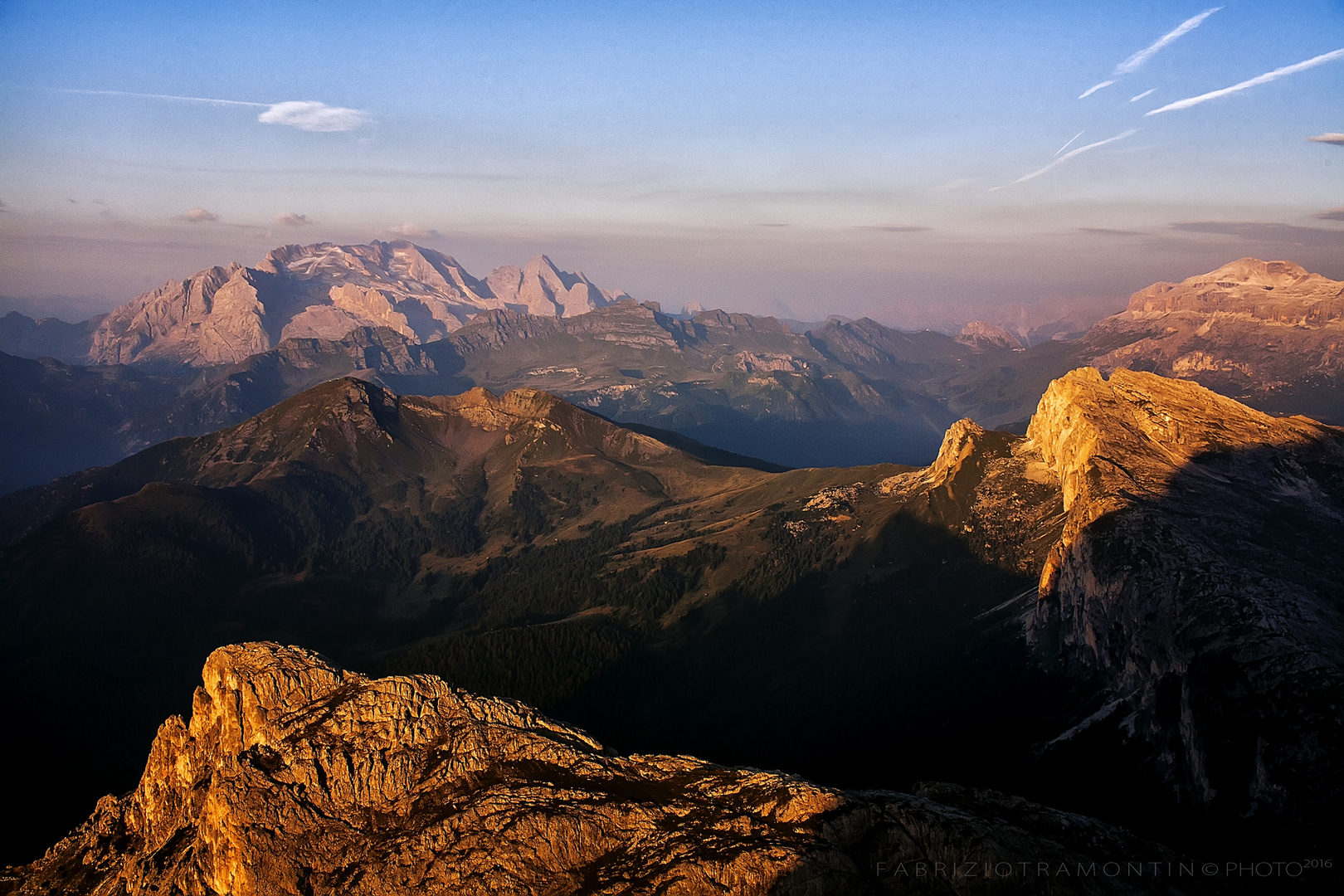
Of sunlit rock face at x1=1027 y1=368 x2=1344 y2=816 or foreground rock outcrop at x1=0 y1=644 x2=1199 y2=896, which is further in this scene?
sunlit rock face at x1=1027 y1=368 x2=1344 y2=816

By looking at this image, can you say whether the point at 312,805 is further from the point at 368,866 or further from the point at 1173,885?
the point at 1173,885

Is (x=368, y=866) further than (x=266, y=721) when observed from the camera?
No

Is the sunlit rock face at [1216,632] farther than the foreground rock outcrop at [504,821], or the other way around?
the sunlit rock face at [1216,632]

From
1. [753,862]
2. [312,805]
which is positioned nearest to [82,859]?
[312,805]

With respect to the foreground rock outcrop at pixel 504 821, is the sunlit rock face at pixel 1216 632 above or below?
below
